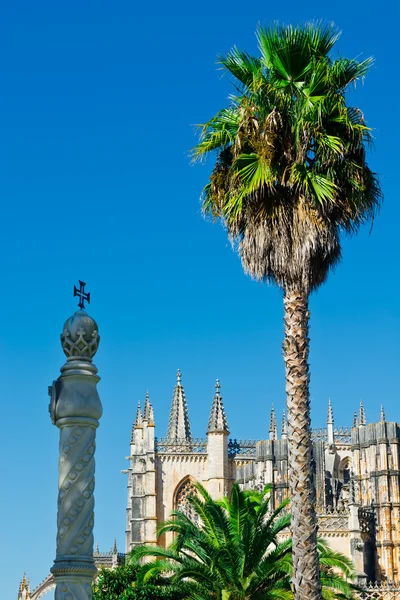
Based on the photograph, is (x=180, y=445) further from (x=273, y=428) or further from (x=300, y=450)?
(x=300, y=450)

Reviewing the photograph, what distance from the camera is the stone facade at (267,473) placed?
58.3 m

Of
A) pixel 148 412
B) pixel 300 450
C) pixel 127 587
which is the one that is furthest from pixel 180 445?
pixel 300 450

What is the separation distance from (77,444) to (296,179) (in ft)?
31.4

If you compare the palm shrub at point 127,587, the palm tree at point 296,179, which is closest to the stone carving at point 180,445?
the palm shrub at point 127,587

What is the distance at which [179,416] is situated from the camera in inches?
2778

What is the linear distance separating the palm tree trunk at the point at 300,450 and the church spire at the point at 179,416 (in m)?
50.4

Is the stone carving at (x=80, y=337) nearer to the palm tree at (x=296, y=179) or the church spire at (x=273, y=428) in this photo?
the palm tree at (x=296, y=179)

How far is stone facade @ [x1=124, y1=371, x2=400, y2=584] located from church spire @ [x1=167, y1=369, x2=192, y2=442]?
0.83 meters

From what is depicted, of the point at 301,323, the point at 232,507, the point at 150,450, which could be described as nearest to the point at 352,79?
the point at 301,323

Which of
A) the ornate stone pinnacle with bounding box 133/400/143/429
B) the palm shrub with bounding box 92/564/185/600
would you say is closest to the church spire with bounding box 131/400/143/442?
the ornate stone pinnacle with bounding box 133/400/143/429

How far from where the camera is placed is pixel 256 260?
19172 mm

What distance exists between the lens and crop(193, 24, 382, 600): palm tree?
61.7ft

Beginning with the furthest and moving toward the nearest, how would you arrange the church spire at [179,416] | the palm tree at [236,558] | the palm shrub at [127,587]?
the church spire at [179,416] → the palm shrub at [127,587] → the palm tree at [236,558]

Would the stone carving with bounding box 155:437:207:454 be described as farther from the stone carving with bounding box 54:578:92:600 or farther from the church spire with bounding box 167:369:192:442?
the stone carving with bounding box 54:578:92:600
